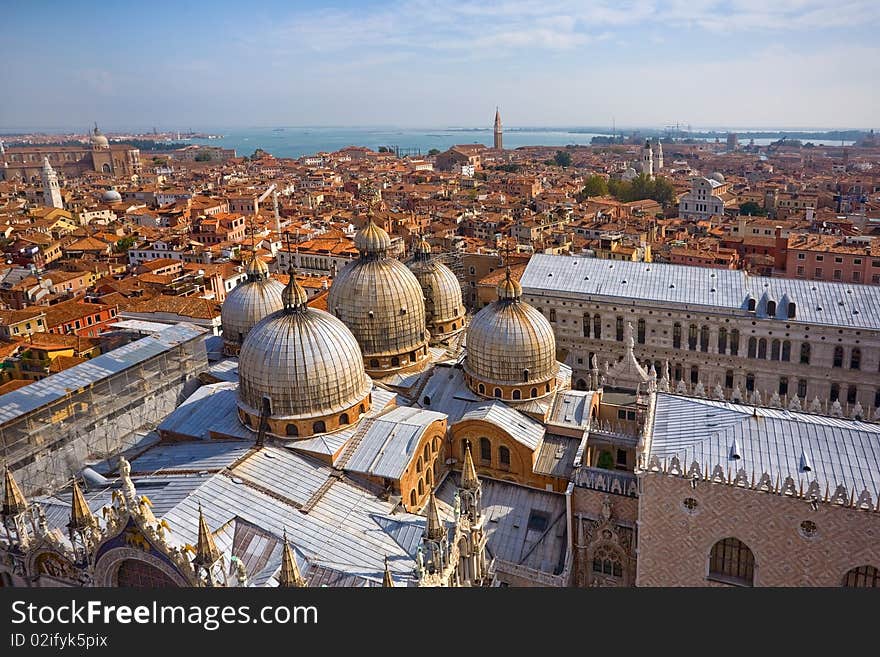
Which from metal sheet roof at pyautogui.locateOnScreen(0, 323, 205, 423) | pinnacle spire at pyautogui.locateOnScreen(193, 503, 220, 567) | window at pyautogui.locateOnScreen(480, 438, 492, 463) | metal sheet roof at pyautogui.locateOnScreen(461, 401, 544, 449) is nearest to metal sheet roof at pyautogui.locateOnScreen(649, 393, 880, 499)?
metal sheet roof at pyautogui.locateOnScreen(461, 401, 544, 449)

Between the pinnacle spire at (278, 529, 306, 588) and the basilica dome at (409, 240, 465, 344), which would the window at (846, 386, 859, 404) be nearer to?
the basilica dome at (409, 240, 465, 344)

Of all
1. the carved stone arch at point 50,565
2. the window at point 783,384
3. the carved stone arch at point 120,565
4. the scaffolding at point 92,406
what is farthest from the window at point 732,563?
the scaffolding at point 92,406

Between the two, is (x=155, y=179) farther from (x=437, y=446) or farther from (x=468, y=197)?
(x=437, y=446)

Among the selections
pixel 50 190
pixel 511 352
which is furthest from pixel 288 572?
pixel 50 190

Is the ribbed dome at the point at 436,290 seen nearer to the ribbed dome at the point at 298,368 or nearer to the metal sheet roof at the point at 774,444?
the ribbed dome at the point at 298,368

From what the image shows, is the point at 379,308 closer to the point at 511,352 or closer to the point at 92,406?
the point at 511,352

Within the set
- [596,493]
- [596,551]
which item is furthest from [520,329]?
[596,551]
